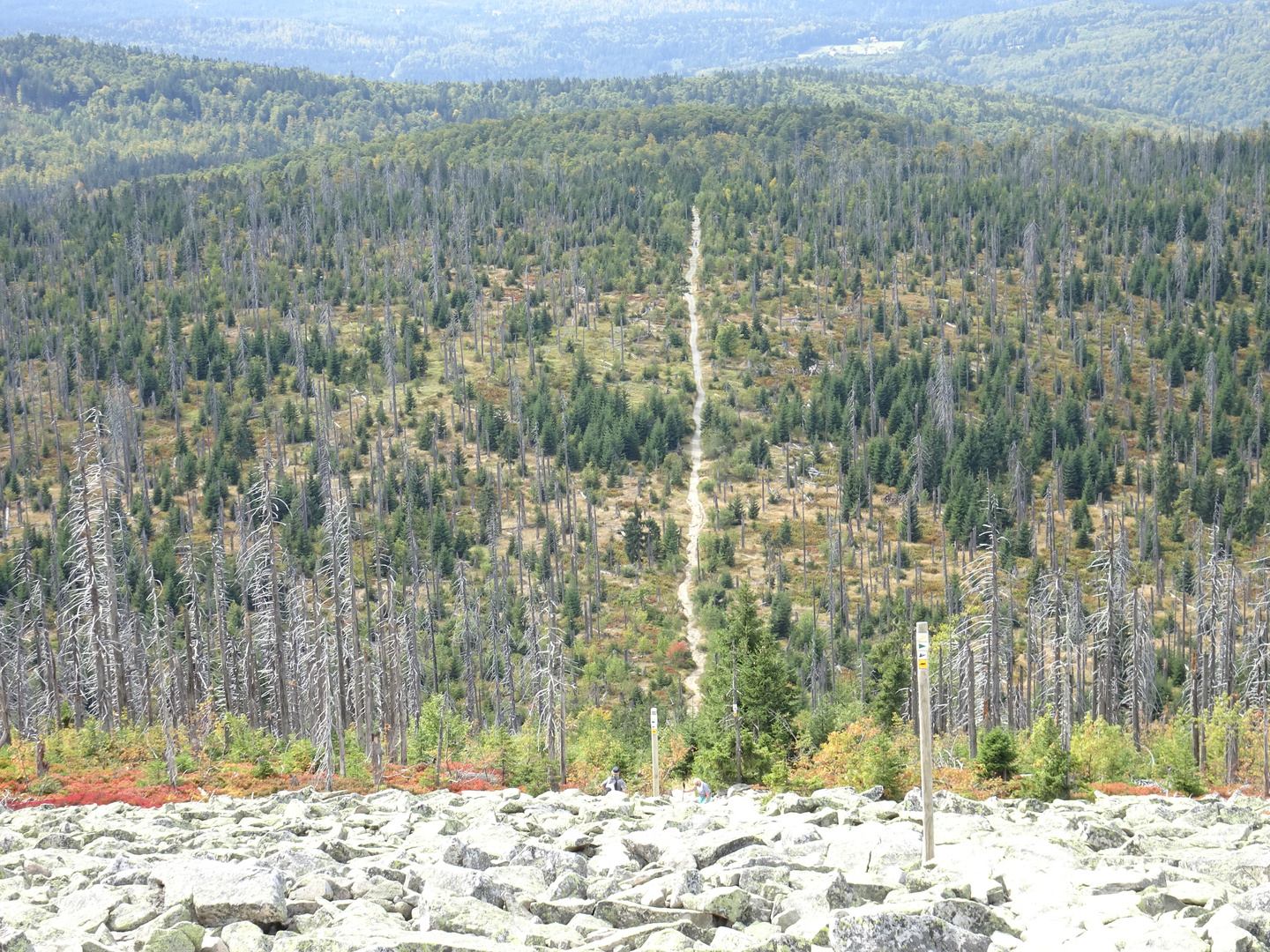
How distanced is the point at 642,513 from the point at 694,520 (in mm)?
5596

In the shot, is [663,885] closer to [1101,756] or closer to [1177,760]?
[1101,756]

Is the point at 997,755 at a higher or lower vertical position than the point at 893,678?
higher

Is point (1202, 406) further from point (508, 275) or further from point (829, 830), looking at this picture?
point (829, 830)

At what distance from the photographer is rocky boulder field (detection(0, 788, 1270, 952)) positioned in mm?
15547

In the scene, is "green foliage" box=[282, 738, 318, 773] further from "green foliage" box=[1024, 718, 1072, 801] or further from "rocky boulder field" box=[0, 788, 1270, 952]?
"green foliage" box=[1024, 718, 1072, 801]

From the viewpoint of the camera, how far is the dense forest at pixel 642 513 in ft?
207

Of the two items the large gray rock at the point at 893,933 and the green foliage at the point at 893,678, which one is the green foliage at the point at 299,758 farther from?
the large gray rock at the point at 893,933

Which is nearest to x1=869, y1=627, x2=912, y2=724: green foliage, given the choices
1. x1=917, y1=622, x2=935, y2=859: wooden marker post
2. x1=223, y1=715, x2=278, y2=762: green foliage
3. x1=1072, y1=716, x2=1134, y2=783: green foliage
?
x1=1072, y1=716, x2=1134, y2=783: green foliage

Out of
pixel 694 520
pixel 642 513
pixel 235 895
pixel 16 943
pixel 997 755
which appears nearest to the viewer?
pixel 16 943

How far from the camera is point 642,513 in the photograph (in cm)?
13688

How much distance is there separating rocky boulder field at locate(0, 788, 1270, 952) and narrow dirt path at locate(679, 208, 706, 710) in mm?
73094

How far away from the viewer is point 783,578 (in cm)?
12000

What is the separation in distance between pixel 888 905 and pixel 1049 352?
172 meters

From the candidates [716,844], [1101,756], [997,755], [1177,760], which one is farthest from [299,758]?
[1177,760]
